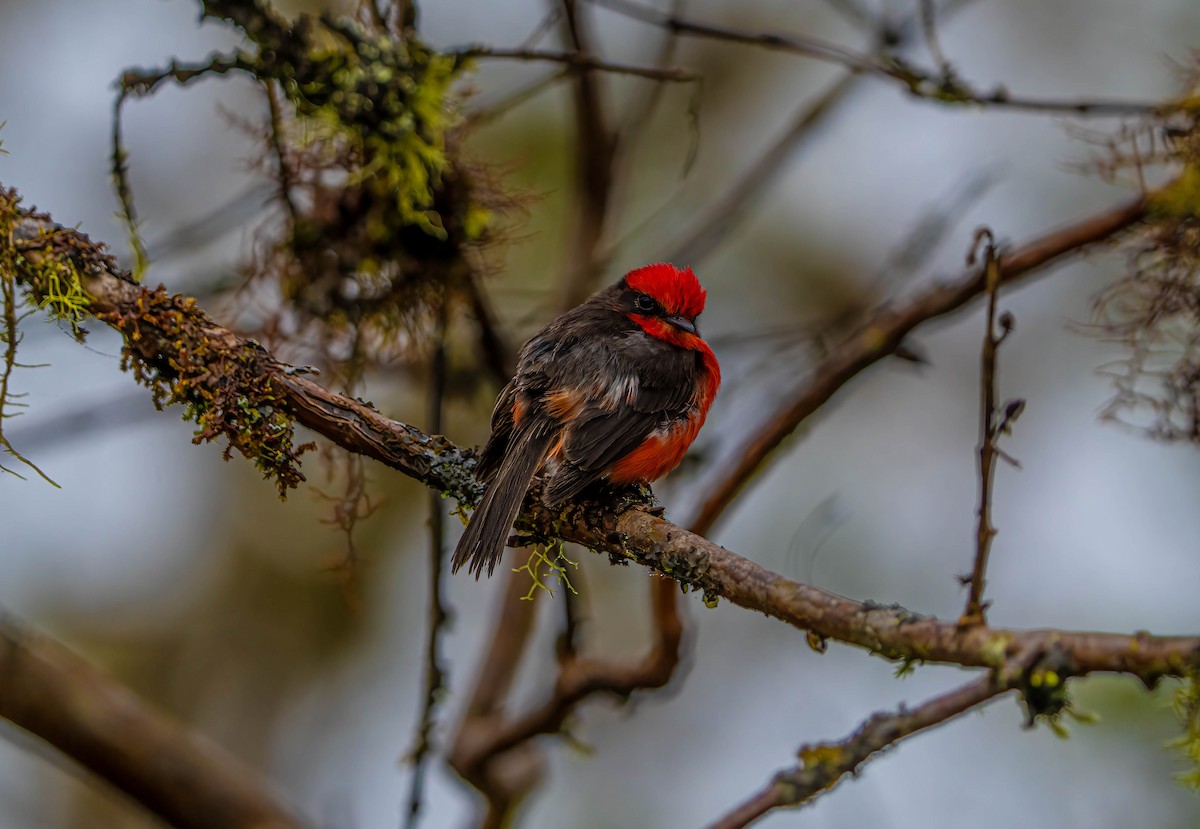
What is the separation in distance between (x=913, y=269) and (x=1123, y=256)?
1.34 metres

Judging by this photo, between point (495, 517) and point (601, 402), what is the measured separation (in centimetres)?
89

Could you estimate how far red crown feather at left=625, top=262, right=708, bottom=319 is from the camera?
479 centimetres

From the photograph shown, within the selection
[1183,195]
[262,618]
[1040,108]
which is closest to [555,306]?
[1040,108]

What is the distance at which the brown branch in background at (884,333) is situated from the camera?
157 inches

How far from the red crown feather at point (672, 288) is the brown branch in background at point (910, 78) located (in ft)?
3.28

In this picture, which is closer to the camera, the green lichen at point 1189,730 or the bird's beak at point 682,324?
the green lichen at point 1189,730

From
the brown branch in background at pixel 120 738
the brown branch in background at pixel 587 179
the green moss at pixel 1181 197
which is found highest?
the brown branch in background at pixel 587 179

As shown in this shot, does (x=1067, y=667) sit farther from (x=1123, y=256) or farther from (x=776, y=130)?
(x=776, y=130)

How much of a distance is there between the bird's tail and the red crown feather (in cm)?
149

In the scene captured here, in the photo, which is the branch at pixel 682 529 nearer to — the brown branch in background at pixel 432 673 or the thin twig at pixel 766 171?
the brown branch in background at pixel 432 673

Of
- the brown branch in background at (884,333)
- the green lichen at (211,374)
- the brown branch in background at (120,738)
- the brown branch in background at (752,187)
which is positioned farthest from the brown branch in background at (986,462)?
the brown branch in background at (752,187)

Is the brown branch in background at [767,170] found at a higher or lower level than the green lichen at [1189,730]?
higher

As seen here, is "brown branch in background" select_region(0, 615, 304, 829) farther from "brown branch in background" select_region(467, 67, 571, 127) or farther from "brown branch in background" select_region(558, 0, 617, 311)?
"brown branch in background" select_region(558, 0, 617, 311)

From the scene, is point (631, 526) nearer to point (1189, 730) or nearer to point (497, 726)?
point (1189, 730)
